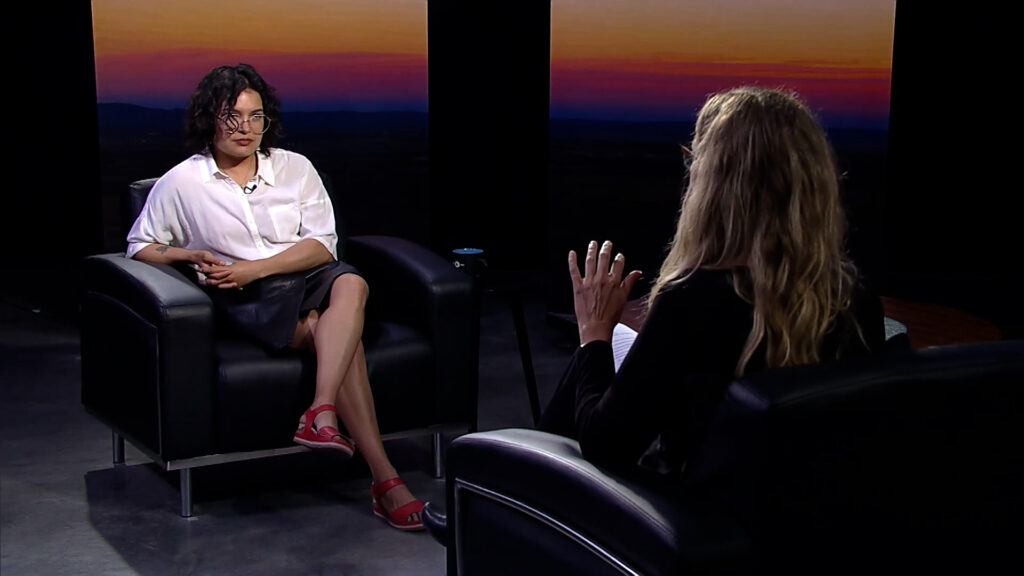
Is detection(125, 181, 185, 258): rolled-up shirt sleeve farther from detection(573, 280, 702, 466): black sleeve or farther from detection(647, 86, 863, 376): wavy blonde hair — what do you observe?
detection(647, 86, 863, 376): wavy blonde hair

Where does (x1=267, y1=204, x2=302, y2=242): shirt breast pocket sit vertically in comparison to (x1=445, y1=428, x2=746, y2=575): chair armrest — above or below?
above

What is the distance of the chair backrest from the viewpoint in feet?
4.86

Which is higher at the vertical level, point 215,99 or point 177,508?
point 215,99

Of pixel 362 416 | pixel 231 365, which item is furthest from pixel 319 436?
pixel 231 365

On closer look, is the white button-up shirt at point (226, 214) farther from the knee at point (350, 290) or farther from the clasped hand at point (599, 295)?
the clasped hand at point (599, 295)

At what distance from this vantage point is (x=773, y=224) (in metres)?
1.67

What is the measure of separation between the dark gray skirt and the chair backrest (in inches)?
67.7

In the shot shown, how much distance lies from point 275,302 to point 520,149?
9.44 feet

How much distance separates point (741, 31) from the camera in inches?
229

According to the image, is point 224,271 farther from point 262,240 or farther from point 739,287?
point 739,287

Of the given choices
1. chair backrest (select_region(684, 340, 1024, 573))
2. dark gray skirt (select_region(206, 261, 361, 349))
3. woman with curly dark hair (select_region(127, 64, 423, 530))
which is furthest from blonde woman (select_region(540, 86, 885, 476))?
dark gray skirt (select_region(206, 261, 361, 349))

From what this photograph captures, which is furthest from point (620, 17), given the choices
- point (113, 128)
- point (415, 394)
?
point (415, 394)

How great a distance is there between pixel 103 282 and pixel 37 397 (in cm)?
103

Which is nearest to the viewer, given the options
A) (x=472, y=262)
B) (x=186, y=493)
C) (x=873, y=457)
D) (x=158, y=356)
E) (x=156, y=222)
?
(x=873, y=457)
